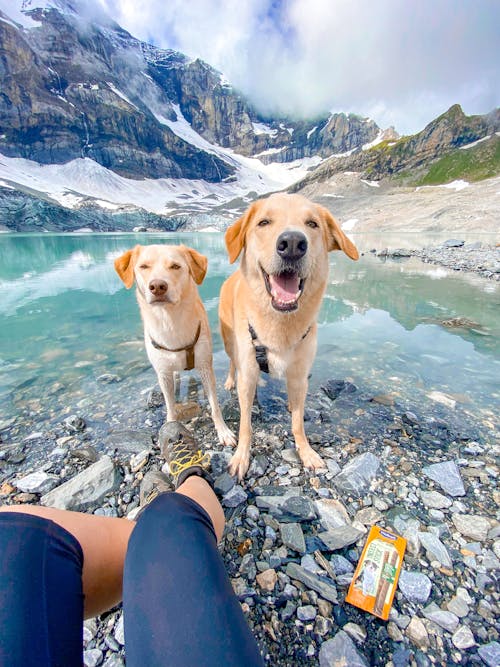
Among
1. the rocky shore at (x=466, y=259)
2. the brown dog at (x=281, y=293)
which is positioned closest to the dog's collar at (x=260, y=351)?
the brown dog at (x=281, y=293)

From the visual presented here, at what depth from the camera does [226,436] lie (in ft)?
12.1

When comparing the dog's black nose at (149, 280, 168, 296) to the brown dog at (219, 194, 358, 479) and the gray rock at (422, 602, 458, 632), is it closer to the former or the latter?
the brown dog at (219, 194, 358, 479)

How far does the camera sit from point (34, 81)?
516ft

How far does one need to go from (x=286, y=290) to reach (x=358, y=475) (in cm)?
192

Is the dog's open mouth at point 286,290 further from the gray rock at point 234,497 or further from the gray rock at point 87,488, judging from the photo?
the gray rock at point 87,488

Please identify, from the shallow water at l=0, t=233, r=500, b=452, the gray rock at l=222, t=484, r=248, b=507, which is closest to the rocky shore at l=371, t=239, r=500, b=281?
the shallow water at l=0, t=233, r=500, b=452

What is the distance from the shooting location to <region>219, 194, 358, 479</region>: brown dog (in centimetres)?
280

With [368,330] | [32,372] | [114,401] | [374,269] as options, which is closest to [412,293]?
[368,330]

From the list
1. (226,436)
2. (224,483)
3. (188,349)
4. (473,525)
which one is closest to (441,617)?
(473,525)

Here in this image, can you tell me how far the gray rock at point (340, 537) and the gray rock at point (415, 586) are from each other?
358 mm

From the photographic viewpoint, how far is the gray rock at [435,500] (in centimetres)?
254

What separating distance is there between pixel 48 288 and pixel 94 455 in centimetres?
1256

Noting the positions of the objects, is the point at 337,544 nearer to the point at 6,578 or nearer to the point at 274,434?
the point at 274,434

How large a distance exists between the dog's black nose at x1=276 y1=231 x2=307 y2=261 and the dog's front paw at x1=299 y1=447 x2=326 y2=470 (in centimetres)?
202
